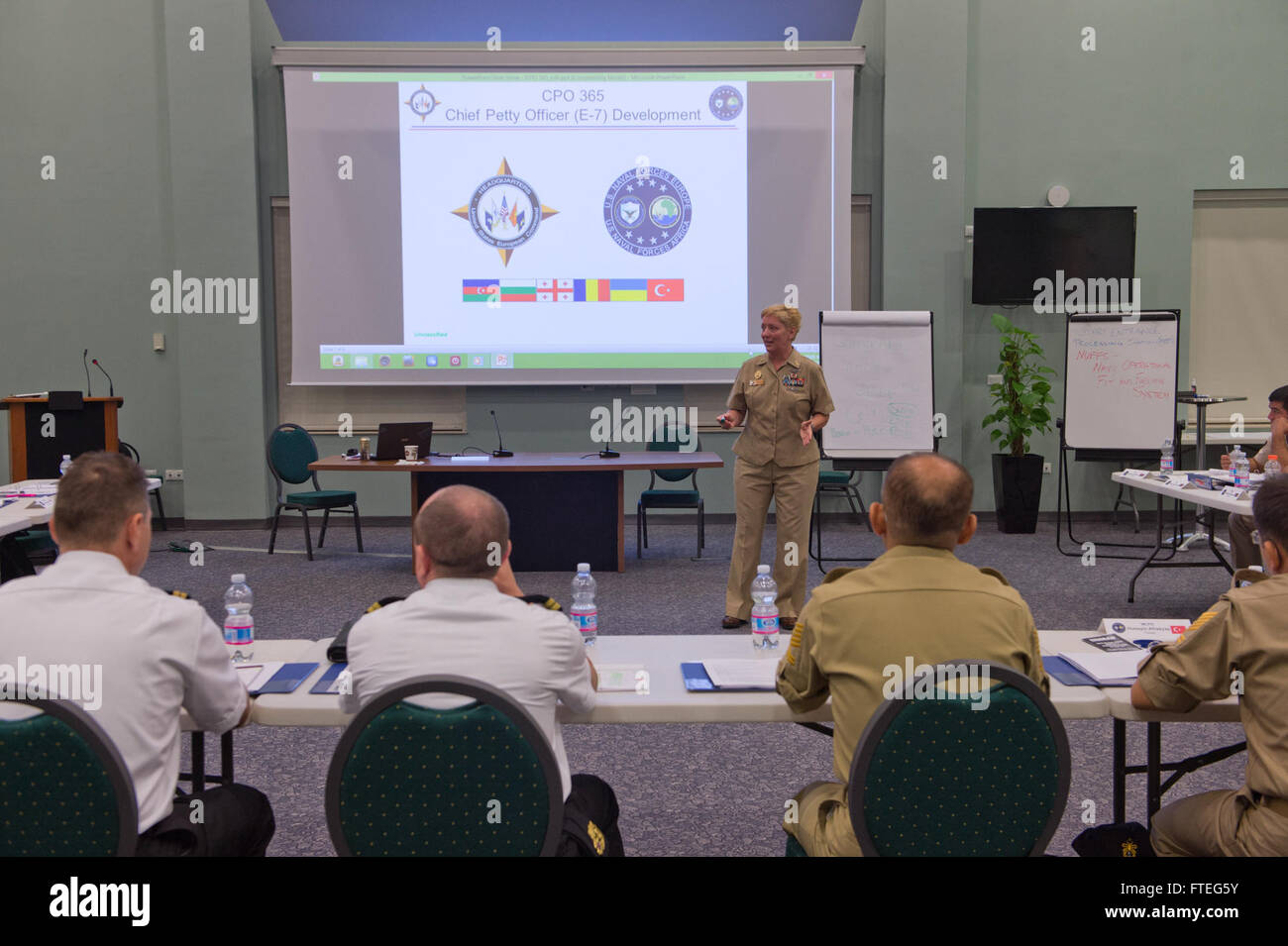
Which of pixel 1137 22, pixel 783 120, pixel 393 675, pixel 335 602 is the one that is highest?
pixel 1137 22

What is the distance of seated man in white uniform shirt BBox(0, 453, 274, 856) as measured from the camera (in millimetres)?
1631

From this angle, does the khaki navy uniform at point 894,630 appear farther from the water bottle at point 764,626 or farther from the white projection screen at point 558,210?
the white projection screen at point 558,210

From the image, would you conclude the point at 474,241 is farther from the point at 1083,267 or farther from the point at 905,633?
the point at 905,633

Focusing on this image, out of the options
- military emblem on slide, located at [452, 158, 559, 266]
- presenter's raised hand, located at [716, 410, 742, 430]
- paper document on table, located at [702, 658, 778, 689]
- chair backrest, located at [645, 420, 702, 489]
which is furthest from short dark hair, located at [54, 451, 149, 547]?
military emblem on slide, located at [452, 158, 559, 266]

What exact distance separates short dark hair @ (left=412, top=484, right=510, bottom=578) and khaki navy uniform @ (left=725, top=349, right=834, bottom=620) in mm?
3084

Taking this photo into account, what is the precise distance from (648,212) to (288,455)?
124 inches

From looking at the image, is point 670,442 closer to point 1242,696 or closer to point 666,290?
point 666,290

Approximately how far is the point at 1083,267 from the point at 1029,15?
2.01 m

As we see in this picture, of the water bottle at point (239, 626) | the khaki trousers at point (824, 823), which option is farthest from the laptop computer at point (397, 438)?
the khaki trousers at point (824, 823)

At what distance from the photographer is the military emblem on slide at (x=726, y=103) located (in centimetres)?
759

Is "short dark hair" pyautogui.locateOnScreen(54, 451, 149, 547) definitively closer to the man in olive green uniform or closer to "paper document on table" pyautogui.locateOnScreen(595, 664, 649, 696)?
"paper document on table" pyautogui.locateOnScreen(595, 664, 649, 696)
